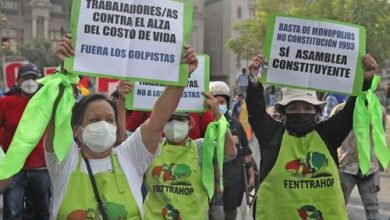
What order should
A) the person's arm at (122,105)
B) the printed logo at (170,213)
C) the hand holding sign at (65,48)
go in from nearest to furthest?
the hand holding sign at (65,48) → the printed logo at (170,213) → the person's arm at (122,105)

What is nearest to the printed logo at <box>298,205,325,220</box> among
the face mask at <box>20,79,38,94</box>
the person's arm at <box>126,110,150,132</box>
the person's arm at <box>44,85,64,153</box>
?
the person's arm at <box>44,85,64,153</box>

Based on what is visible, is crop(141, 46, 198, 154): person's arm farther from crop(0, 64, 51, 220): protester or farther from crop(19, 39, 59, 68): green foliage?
crop(19, 39, 59, 68): green foliage

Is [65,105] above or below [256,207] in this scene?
above

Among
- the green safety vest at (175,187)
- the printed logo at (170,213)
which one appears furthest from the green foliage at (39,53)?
the printed logo at (170,213)

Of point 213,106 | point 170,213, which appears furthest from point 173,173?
point 213,106

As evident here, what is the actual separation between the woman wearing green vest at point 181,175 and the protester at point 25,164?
204 cm

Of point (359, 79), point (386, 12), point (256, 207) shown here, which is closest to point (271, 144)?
point (256, 207)

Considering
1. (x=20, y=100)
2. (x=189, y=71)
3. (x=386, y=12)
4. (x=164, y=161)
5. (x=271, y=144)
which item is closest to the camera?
(x=189, y=71)

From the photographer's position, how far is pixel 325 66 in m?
3.96

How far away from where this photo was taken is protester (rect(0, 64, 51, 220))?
19.3ft

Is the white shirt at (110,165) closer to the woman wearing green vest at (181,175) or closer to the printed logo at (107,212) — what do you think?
the printed logo at (107,212)

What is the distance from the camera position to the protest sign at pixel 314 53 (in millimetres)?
3893

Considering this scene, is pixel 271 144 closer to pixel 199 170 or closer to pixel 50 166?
pixel 199 170

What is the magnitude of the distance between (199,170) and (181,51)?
Answer: 52.7 inches
